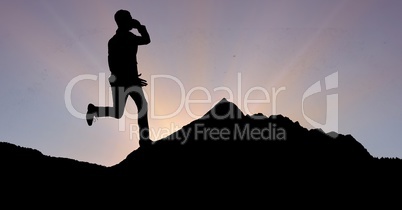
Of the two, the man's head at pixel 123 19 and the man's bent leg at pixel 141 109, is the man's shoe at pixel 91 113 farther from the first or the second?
the man's head at pixel 123 19

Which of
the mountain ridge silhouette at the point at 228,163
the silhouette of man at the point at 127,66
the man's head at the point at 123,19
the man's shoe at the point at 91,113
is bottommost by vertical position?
the mountain ridge silhouette at the point at 228,163

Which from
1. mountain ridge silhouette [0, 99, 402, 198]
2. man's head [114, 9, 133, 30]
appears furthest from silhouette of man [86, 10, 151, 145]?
mountain ridge silhouette [0, 99, 402, 198]

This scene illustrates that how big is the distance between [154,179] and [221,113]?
321cm

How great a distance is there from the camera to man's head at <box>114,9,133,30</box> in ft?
26.7

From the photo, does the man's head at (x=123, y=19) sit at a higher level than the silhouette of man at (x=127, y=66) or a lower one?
higher

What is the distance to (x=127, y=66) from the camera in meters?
8.09

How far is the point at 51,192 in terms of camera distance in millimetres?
6332

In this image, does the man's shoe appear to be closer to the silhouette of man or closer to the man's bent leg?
the silhouette of man

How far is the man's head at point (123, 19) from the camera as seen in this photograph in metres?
8.15

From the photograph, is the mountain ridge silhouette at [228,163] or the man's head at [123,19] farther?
the man's head at [123,19]

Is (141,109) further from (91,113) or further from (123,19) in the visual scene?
(123,19)

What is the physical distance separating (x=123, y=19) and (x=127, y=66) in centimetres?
108

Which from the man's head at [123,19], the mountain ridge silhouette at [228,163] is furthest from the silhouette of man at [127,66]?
the mountain ridge silhouette at [228,163]

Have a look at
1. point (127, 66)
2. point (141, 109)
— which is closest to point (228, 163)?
point (141, 109)
